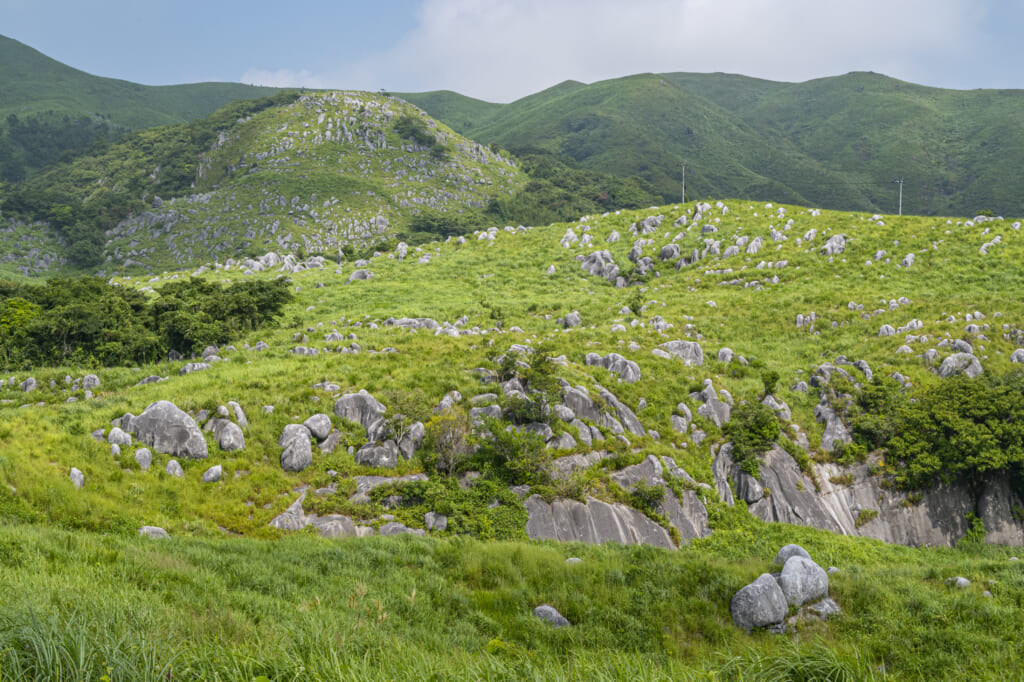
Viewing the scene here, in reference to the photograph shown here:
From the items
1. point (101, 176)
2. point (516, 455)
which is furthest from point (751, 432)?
point (101, 176)

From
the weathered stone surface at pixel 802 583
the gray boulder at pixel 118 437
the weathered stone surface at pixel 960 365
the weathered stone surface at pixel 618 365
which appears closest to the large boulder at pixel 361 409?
the gray boulder at pixel 118 437

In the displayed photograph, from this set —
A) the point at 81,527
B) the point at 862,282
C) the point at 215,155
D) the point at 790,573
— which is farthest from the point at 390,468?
the point at 215,155

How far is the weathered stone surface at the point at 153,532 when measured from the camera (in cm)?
1037

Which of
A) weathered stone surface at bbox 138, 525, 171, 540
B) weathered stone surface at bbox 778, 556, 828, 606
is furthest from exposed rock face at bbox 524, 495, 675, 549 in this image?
weathered stone surface at bbox 138, 525, 171, 540

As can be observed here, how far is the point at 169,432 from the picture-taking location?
15000mm

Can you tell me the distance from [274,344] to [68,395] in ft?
30.6

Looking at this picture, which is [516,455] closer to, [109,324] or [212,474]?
[212,474]

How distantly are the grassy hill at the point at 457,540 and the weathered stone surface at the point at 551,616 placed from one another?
366mm

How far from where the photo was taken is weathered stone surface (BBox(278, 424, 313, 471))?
1555cm

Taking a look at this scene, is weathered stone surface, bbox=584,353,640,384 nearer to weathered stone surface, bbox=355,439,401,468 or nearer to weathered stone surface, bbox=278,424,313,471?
weathered stone surface, bbox=355,439,401,468

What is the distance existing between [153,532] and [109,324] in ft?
70.1

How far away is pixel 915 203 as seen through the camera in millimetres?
170000

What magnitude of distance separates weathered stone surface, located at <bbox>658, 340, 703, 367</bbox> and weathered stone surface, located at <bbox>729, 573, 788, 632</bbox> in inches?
688

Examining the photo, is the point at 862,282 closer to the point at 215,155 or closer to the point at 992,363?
the point at 992,363
